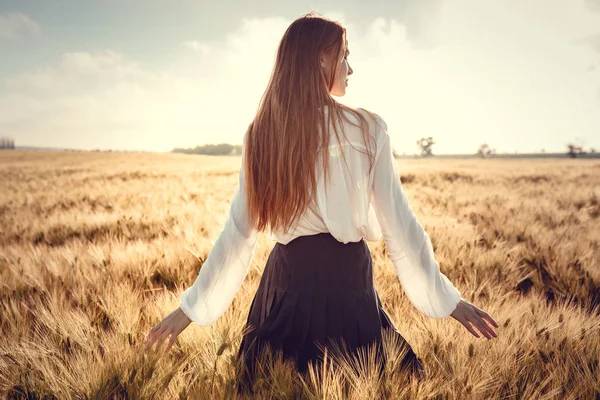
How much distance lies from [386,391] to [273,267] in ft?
1.86

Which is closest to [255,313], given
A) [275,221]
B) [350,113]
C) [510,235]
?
[275,221]

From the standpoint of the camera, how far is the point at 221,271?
1228 mm

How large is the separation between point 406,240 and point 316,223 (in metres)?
0.31

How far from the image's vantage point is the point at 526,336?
1341mm

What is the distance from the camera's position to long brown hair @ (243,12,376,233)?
3.63ft

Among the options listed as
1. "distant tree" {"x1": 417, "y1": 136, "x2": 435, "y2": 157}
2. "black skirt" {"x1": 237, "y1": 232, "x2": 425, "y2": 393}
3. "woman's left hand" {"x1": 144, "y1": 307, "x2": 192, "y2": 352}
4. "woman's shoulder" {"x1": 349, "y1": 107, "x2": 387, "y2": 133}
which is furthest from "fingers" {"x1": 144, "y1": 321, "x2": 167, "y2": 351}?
"distant tree" {"x1": 417, "y1": 136, "x2": 435, "y2": 157}

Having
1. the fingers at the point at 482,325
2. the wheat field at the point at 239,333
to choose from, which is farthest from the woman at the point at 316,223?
the wheat field at the point at 239,333

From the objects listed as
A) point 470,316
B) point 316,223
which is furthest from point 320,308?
point 470,316

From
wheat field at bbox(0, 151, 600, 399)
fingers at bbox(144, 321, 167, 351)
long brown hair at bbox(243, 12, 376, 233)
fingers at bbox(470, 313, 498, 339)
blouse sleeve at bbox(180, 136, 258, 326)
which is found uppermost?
long brown hair at bbox(243, 12, 376, 233)

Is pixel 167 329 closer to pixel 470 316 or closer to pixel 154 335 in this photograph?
pixel 154 335

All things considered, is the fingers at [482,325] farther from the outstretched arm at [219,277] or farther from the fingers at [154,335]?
the fingers at [154,335]

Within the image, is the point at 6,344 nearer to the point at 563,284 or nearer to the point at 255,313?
the point at 255,313

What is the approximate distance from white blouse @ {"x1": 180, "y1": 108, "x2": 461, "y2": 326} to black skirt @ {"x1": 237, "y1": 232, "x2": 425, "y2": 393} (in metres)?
0.07

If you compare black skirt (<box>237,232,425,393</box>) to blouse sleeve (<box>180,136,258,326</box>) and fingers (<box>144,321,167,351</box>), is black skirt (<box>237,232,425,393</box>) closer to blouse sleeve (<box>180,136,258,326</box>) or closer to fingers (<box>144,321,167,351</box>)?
blouse sleeve (<box>180,136,258,326</box>)
